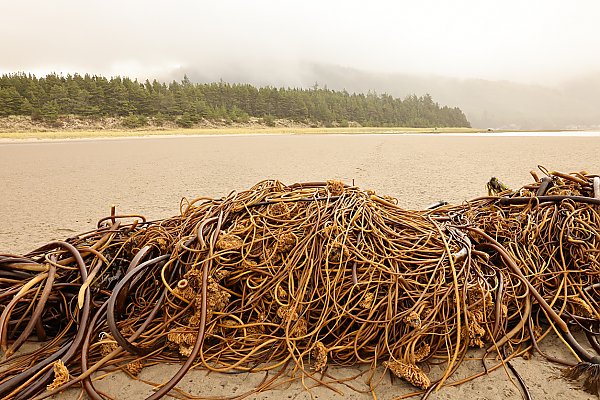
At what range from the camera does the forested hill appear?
53.1 m

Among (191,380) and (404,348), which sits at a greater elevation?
(404,348)

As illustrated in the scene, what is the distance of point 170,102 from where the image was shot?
61.9 m

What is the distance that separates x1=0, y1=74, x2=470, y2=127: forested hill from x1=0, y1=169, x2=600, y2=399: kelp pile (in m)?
57.4

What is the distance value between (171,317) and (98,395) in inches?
19.1

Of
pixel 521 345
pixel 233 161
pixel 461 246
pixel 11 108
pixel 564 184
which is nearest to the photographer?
pixel 521 345

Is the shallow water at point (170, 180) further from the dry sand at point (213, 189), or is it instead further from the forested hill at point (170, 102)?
the forested hill at point (170, 102)

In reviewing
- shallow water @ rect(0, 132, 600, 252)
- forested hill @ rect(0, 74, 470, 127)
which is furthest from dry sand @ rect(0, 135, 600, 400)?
forested hill @ rect(0, 74, 470, 127)

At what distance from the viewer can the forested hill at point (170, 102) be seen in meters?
53.1

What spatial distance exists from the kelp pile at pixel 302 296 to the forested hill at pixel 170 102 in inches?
2260

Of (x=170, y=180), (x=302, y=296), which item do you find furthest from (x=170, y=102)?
(x=302, y=296)

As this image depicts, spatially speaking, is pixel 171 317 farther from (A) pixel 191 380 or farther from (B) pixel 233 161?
(B) pixel 233 161

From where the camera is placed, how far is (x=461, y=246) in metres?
2.21

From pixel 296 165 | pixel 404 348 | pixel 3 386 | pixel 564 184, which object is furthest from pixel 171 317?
pixel 296 165

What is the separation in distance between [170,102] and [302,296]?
66.1 m
